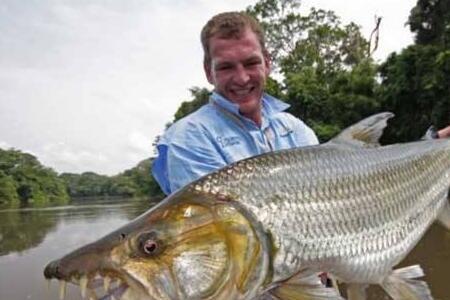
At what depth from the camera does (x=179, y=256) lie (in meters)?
2.11

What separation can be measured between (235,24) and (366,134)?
3.08 ft

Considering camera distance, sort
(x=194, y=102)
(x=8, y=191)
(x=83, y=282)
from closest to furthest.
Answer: (x=83, y=282) → (x=194, y=102) → (x=8, y=191)

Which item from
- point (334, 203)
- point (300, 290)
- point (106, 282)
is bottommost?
point (300, 290)

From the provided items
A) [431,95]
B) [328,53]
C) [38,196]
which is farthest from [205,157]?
[38,196]

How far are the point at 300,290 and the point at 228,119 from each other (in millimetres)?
1183

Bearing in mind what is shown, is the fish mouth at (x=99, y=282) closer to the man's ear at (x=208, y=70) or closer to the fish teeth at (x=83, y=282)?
the fish teeth at (x=83, y=282)

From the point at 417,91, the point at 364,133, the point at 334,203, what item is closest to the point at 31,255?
the point at 417,91

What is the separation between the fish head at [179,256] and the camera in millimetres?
2038

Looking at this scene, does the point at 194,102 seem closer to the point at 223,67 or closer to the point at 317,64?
the point at 317,64

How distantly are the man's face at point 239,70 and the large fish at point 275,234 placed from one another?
2.00 ft

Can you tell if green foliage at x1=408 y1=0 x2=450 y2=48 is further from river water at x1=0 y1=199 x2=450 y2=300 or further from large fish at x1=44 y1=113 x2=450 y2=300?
large fish at x1=44 y1=113 x2=450 y2=300

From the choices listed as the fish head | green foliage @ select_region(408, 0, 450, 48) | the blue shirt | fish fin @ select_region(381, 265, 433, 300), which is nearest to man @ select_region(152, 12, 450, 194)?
the blue shirt

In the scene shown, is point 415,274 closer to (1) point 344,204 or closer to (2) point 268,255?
(1) point 344,204

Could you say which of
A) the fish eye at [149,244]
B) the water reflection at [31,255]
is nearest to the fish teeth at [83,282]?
the fish eye at [149,244]
